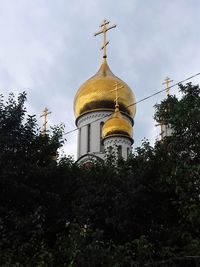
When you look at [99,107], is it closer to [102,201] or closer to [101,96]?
[101,96]

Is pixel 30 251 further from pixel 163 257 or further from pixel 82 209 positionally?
pixel 163 257

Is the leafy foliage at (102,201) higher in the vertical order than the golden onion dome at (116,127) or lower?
lower

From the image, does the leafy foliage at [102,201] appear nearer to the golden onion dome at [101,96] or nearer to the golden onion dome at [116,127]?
the golden onion dome at [116,127]

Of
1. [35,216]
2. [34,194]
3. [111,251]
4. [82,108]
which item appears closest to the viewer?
[111,251]

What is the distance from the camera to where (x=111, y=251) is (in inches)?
383

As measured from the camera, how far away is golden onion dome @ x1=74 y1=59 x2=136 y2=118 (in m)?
24.2

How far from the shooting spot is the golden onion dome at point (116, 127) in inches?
882

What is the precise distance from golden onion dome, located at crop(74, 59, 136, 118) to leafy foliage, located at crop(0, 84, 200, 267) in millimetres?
11860

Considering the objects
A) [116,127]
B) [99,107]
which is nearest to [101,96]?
[99,107]

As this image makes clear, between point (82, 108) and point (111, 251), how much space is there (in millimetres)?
15376

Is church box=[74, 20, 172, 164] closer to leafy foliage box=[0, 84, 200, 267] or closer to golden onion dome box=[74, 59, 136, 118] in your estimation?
golden onion dome box=[74, 59, 136, 118]

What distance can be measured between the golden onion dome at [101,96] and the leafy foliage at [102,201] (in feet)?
38.9

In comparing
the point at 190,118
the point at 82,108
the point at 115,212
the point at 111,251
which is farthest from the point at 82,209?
the point at 82,108

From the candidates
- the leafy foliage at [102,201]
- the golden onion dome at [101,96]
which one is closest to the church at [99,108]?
the golden onion dome at [101,96]
